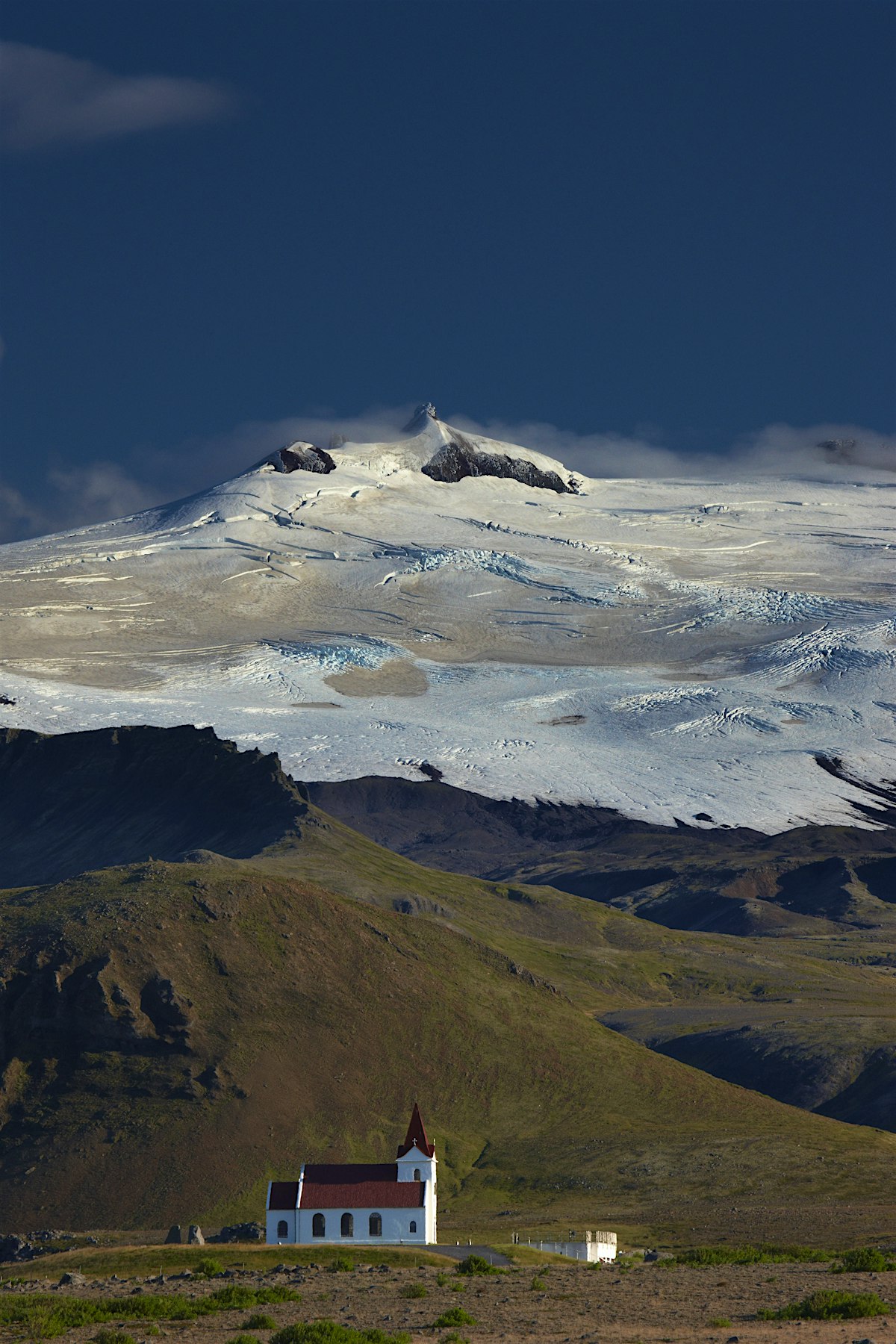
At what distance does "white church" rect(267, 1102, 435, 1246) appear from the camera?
6781cm

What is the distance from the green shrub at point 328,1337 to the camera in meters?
36.0

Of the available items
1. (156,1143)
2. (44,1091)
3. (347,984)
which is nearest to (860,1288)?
(156,1143)

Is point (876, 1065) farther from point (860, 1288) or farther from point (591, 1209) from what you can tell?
point (860, 1288)

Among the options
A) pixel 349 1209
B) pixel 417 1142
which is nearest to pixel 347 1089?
pixel 417 1142

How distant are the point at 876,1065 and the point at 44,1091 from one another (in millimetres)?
60224

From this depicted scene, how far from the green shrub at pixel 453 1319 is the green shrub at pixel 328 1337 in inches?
64.2

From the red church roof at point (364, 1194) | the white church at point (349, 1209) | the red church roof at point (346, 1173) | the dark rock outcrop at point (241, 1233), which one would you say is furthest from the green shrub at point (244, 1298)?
the dark rock outcrop at point (241, 1233)

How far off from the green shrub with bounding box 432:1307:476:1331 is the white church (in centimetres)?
2757

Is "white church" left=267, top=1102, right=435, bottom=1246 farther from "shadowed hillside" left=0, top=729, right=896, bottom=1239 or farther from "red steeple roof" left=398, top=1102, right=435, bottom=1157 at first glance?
"shadowed hillside" left=0, top=729, right=896, bottom=1239

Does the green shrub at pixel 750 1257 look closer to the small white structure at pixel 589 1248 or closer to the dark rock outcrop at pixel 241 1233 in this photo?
the small white structure at pixel 589 1248

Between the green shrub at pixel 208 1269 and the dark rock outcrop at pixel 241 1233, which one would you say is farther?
the dark rock outcrop at pixel 241 1233

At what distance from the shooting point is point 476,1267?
5388cm

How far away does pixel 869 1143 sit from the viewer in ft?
334

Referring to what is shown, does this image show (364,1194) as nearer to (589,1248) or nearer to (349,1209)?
(349,1209)
